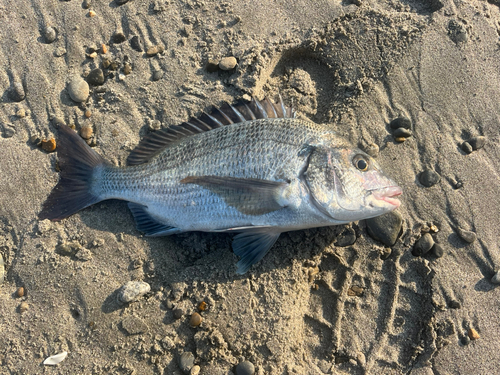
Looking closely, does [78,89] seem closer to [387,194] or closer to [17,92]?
[17,92]

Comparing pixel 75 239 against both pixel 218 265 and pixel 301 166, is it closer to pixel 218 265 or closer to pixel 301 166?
pixel 218 265

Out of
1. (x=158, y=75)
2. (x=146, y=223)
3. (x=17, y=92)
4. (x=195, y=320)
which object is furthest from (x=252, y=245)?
(x=17, y=92)

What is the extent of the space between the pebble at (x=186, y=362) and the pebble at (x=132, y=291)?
688mm

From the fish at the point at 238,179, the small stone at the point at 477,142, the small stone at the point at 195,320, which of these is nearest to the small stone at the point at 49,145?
the fish at the point at 238,179

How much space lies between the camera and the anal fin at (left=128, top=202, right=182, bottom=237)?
3113 mm

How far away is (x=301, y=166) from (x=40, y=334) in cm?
293

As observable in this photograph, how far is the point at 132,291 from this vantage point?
2924 millimetres

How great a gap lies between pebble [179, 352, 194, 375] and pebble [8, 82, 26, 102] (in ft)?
10.6

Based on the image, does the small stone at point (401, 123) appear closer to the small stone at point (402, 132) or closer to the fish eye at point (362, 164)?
the small stone at point (402, 132)

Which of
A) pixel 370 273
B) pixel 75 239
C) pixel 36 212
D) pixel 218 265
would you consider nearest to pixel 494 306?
pixel 370 273

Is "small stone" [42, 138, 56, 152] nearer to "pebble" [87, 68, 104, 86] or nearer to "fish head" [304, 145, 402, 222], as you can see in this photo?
"pebble" [87, 68, 104, 86]

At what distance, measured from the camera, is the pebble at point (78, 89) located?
A: 341 centimetres

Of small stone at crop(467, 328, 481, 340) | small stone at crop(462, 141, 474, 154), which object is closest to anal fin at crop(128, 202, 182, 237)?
small stone at crop(467, 328, 481, 340)

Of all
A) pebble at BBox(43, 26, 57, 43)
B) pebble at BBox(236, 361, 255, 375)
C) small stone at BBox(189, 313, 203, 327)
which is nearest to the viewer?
pebble at BBox(236, 361, 255, 375)
